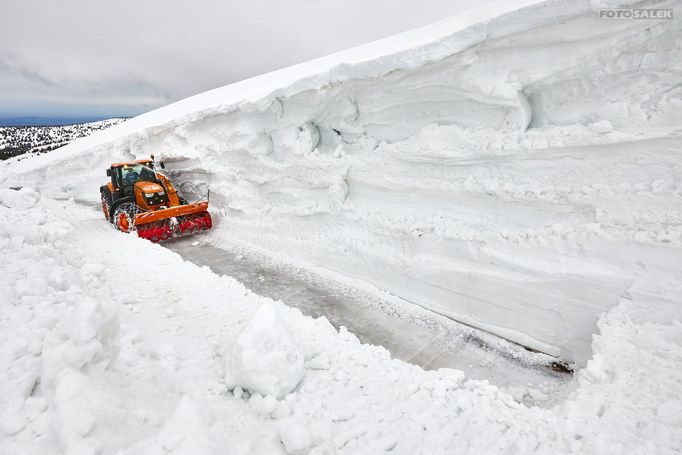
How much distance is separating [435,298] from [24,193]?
8.59 metres

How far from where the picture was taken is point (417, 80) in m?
5.71

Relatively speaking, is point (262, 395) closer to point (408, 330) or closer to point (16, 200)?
point (408, 330)

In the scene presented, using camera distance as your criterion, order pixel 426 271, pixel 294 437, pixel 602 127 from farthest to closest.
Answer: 1. pixel 426 271
2. pixel 602 127
3. pixel 294 437

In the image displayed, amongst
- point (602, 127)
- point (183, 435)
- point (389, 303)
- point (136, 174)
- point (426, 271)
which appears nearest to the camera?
point (183, 435)

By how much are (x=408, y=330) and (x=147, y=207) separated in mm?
7370

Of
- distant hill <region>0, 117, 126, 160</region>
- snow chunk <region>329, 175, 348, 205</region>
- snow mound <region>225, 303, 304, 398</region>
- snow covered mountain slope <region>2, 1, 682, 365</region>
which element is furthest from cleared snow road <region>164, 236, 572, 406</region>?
distant hill <region>0, 117, 126, 160</region>

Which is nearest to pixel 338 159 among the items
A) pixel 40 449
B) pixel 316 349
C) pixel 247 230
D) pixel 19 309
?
pixel 247 230

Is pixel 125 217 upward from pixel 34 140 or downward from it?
downward

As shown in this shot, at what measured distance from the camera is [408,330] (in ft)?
16.5

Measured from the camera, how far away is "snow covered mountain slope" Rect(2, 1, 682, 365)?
13.1 feet

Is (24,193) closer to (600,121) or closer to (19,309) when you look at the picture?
(19,309)

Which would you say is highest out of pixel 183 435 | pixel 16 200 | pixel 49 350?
pixel 16 200

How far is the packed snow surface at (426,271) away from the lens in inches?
98.5

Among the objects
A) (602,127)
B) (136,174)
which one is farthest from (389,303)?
(136,174)
